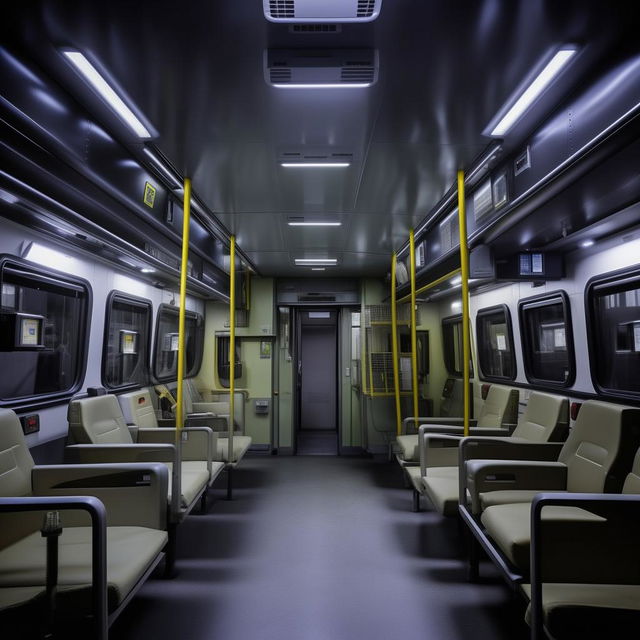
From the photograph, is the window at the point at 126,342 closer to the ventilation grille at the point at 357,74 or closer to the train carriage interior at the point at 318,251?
the train carriage interior at the point at 318,251

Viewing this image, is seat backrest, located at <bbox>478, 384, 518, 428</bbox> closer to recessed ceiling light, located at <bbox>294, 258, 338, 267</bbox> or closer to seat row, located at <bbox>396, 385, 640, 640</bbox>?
seat row, located at <bbox>396, 385, 640, 640</bbox>

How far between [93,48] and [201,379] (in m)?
5.97

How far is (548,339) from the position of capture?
4207 millimetres

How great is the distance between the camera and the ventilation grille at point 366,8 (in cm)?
165

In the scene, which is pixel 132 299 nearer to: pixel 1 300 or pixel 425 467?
pixel 1 300

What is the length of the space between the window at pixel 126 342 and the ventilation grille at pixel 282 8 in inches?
129

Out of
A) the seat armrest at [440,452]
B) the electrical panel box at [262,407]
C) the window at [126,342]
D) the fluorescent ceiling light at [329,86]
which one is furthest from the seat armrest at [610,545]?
the electrical panel box at [262,407]

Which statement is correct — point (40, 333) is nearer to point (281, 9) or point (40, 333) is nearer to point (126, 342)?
point (126, 342)

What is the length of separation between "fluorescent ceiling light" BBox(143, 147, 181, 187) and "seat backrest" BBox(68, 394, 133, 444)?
1.83 metres

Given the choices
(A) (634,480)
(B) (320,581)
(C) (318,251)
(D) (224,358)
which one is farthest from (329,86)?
(D) (224,358)

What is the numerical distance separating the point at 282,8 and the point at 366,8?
32 centimetres

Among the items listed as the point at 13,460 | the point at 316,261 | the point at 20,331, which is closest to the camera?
the point at 13,460

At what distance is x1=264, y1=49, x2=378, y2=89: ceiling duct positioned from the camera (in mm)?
1932

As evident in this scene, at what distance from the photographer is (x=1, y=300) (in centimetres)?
282
